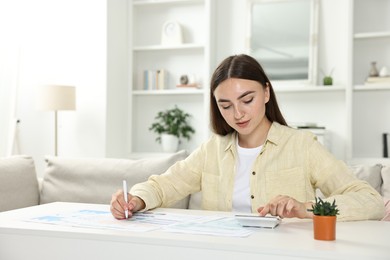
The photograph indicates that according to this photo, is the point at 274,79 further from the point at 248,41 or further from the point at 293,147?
the point at 293,147

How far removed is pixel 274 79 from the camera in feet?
15.2

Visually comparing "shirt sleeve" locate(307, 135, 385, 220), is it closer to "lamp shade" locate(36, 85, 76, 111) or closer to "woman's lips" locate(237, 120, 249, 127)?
"woman's lips" locate(237, 120, 249, 127)

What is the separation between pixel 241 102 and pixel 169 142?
300 cm

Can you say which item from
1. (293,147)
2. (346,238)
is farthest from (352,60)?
(346,238)

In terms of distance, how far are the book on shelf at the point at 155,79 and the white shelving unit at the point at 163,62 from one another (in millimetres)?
60

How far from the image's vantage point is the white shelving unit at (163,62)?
4.91 m

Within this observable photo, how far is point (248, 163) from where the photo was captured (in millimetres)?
1973

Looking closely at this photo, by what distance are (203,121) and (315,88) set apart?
1092 mm

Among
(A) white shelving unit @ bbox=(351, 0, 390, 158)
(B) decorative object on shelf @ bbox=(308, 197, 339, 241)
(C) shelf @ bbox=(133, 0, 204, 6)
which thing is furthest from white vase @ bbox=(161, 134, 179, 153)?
(B) decorative object on shelf @ bbox=(308, 197, 339, 241)

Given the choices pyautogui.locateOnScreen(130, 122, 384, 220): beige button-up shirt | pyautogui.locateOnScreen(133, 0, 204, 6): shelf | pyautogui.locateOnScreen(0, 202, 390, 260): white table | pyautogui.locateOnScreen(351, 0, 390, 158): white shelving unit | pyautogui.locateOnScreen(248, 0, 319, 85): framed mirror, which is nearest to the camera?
pyautogui.locateOnScreen(0, 202, 390, 260): white table

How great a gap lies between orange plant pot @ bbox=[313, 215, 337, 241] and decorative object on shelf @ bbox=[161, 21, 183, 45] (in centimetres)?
379

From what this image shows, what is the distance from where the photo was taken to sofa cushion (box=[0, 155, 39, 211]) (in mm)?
2607

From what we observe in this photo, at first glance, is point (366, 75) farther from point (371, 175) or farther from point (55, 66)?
point (55, 66)

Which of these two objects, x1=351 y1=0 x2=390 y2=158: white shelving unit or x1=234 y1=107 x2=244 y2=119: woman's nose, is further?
x1=351 y1=0 x2=390 y2=158: white shelving unit
